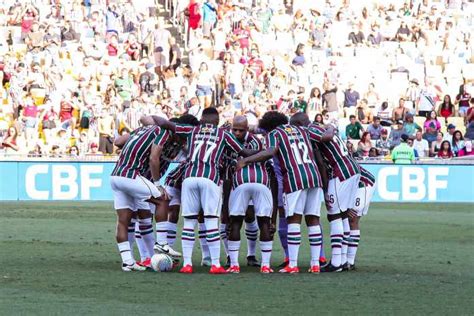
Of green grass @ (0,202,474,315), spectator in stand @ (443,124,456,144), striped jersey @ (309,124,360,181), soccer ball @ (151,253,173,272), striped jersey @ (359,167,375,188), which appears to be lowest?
green grass @ (0,202,474,315)

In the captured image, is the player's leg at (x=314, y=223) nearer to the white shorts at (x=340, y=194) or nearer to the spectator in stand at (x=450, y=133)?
the white shorts at (x=340, y=194)

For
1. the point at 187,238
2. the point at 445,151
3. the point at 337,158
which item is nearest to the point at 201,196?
the point at 187,238

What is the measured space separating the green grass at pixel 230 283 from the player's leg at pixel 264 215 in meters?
0.23

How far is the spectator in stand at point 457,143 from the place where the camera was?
30.9 m

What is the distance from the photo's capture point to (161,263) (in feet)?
46.6

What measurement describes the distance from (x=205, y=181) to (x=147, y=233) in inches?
56.6

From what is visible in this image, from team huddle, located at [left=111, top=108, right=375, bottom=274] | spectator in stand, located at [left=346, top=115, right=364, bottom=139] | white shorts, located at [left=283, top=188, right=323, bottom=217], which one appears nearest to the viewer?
team huddle, located at [left=111, top=108, right=375, bottom=274]

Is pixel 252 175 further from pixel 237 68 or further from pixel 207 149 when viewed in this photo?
pixel 237 68

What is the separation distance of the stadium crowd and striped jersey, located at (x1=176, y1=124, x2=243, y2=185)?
16.6 metres

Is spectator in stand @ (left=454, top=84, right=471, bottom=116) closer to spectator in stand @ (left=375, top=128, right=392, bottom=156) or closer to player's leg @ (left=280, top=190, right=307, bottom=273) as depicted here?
spectator in stand @ (left=375, top=128, right=392, bottom=156)

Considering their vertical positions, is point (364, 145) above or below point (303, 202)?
above

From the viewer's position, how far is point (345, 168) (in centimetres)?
1450

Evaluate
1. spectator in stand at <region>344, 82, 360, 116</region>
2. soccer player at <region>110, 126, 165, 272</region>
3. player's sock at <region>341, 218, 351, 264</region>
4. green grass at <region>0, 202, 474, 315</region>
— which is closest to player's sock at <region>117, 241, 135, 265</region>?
soccer player at <region>110, 126, 165, 272</region>

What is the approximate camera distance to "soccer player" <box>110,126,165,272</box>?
14.2 m
